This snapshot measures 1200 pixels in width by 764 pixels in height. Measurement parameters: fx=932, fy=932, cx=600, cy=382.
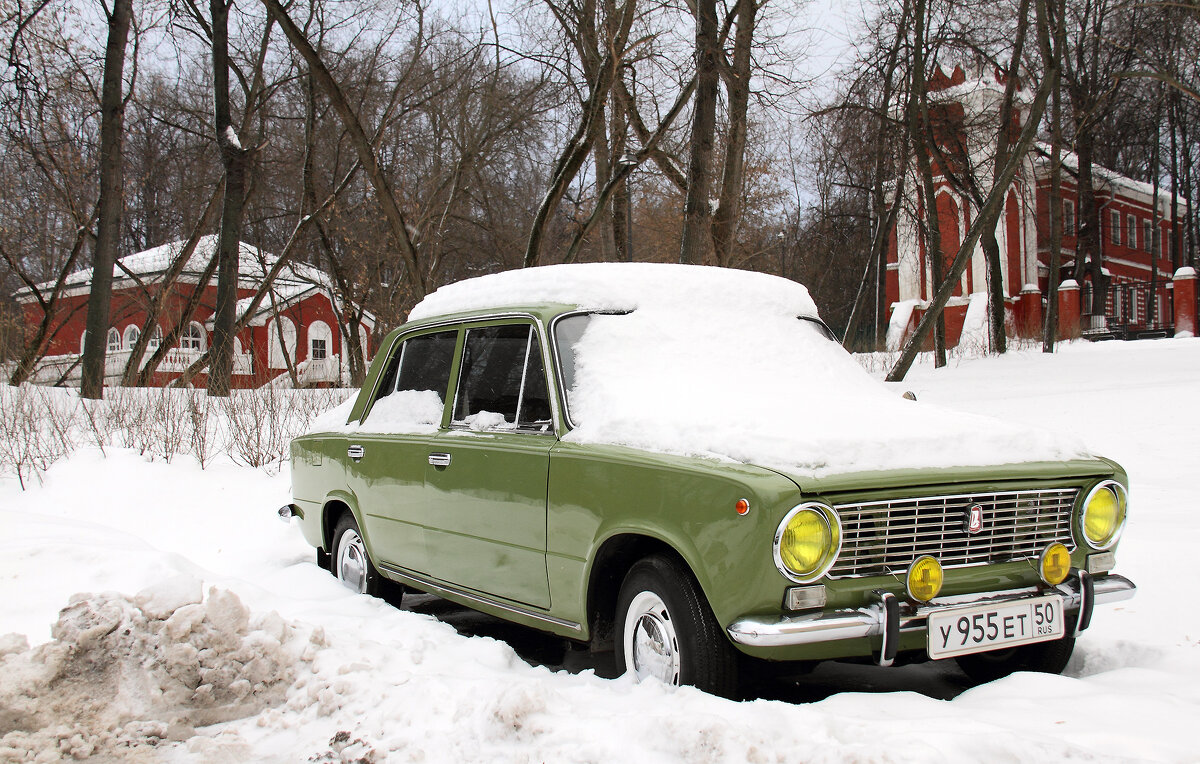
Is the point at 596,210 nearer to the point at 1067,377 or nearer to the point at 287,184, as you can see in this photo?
the point at 1067,377

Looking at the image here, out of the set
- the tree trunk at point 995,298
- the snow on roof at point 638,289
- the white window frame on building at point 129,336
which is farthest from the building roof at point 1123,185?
the white window frame on building at point 129,336

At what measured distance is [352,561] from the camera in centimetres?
580

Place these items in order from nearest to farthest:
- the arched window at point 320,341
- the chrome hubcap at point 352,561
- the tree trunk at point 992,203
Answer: the chrome hubcap at point 352,561 < the tree trunk at point 992,203 < the arched window at point 320,341

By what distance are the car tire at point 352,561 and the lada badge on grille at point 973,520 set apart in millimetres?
3428

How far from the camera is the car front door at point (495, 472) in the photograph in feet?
13.4

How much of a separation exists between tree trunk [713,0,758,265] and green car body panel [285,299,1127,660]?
10351 millimetres

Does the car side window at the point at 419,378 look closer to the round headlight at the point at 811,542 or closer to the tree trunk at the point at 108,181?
the round headlight at the point at 811,542

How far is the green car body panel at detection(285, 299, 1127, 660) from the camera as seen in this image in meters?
3.10

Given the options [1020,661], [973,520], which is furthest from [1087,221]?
Answer: [973,520]

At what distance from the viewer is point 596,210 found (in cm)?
1703

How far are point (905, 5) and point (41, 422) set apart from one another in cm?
1704

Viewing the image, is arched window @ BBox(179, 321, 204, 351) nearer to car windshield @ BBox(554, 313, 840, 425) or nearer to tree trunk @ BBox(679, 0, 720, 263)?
tree trunk @ BBox(679, 0, 720, 263)

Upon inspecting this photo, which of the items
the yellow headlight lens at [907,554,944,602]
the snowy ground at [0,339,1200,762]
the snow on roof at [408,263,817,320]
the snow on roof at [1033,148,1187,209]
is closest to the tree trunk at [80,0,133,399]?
the snowy ground at [0,339,1200,762]

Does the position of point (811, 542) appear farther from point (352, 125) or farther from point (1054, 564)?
point (352, 125)
